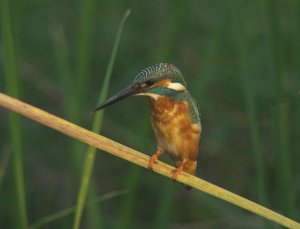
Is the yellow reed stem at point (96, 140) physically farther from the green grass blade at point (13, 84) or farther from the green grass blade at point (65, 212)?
the green grass blade at point (65, 212)

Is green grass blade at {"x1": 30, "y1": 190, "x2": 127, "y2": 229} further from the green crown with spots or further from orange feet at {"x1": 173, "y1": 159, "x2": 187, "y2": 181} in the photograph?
the green crown with spots

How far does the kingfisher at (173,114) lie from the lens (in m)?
2.14

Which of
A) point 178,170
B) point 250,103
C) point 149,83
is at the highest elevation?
point 250,103

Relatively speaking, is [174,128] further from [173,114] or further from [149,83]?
[149,83]

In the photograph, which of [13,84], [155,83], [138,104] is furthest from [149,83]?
[138,104]

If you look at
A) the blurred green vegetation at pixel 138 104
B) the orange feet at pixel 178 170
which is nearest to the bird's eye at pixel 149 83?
the orange feet at pixel 178 170

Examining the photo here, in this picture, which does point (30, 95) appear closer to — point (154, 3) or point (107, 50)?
point (107, 50)

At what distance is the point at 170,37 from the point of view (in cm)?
250

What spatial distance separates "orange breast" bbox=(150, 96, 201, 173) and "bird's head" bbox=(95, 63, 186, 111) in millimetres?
59

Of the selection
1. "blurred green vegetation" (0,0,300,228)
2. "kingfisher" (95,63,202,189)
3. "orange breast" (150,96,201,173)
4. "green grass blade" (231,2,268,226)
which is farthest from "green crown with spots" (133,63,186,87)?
"blurred green vegetation" (0,0,300,228)

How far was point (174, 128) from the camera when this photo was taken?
7.74ft

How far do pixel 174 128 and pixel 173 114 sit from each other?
62 millimetres

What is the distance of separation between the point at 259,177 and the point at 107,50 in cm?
206

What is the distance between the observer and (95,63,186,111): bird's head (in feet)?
6.68
